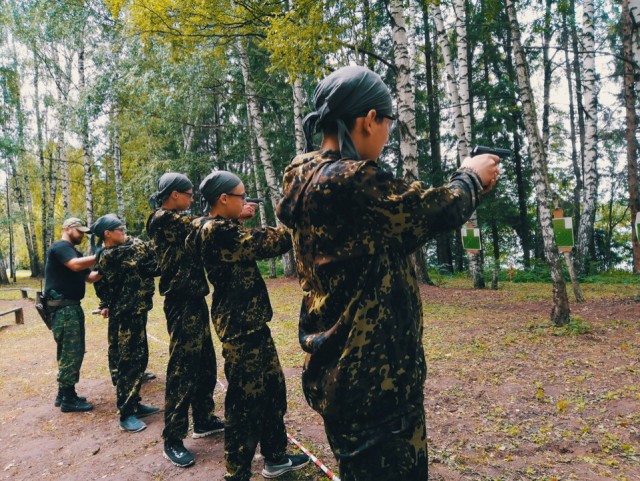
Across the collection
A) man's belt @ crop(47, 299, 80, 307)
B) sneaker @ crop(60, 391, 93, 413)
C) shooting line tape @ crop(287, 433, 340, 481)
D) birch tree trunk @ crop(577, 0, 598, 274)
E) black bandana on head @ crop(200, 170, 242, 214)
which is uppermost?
birch tree trunk @ crop(577, 0, 598, 274)

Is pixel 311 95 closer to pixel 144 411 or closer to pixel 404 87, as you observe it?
pixel 404 87

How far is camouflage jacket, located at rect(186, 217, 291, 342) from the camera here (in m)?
2.75

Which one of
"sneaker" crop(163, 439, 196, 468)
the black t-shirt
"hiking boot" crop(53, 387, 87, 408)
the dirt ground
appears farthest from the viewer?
"hiking boot" crop(53, 387, 87, 408)

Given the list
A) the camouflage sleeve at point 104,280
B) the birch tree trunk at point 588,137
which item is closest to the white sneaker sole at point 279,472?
the camouflage sleeve at point 104,280

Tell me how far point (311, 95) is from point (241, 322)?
47.7ft

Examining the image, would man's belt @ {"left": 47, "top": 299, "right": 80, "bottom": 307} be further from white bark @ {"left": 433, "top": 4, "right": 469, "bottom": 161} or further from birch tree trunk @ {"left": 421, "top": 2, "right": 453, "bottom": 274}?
birch tree trunk @ {"left": 421, "top": 2, "right": 453, "bottom": 274}

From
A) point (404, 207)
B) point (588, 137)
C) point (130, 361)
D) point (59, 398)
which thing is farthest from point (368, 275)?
point (588, 137)

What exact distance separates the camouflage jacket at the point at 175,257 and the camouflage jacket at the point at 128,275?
1029 millimetres

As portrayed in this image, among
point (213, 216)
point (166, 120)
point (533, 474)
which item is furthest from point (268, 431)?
point (166, 120)

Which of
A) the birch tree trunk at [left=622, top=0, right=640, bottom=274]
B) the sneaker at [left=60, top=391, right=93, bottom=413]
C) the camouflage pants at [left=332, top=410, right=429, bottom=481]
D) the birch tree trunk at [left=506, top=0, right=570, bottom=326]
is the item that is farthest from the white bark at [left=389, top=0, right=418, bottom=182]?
the birch tree trunk at [left=622, top=0, right=640, bottom=274]

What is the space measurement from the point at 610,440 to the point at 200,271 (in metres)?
3.61

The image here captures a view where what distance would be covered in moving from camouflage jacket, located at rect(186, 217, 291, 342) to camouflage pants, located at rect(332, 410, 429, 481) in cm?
152

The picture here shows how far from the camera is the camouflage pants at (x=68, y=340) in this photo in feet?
16.1

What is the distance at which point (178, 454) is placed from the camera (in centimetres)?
348
